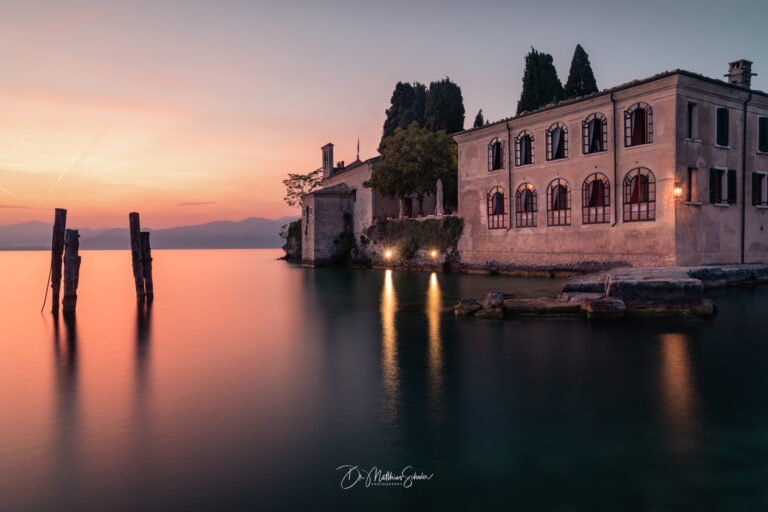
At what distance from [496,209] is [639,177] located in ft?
28.0

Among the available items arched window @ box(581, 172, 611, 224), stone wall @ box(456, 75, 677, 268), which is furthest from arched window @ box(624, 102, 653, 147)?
arched window @ box(581, 172, 611, 224)

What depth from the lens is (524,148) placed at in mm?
26109

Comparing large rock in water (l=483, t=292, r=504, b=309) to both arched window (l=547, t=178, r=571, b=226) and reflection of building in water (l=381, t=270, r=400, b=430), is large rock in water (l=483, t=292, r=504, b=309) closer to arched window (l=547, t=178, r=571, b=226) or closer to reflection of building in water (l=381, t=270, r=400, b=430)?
reflection of building in water (l=381, t=270, r=400, b=430)

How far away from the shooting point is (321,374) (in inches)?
299

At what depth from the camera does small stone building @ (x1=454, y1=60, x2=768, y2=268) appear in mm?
19453

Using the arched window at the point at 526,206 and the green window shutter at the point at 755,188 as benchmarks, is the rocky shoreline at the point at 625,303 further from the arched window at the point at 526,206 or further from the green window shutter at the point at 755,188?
the arched window at the point at 526,206

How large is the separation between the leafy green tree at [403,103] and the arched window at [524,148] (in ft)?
110

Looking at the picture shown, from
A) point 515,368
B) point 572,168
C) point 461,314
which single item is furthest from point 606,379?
point 572,168

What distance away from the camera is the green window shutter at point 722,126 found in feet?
67.6

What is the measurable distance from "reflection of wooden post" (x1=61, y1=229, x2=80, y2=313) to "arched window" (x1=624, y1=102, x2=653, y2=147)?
20519 millimetres

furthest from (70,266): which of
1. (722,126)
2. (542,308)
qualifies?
(722,126)

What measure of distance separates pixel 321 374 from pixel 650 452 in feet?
15.0

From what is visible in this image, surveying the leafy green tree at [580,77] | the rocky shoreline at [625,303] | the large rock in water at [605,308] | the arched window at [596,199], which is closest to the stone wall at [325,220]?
the leafy green tree at [580,77]

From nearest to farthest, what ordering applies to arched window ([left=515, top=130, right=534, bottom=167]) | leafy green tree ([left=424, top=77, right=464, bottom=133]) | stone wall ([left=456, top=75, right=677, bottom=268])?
stone wall ([left=456, top=75, right=677, bottom=268]), arched window ([left=515, top=130, right=534, bottom=167]), leafy green tree ([left=424, top=77, right=464, bottom=133])
